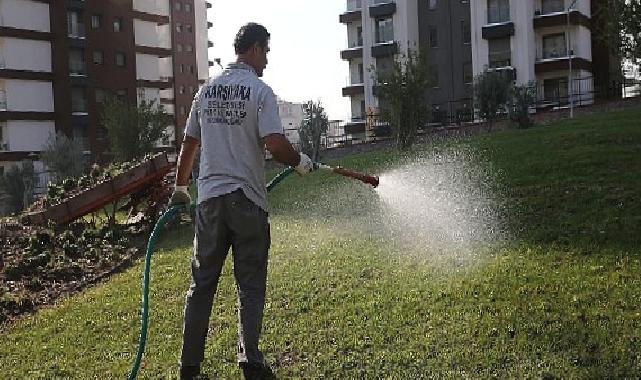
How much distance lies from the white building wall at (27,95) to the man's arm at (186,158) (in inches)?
1834

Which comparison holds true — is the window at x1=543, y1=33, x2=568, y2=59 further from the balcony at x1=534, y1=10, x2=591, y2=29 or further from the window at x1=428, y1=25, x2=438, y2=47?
the window at x1=428, y1=25, x2=438, y2=47

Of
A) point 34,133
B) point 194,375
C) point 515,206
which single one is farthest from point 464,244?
point 34,133

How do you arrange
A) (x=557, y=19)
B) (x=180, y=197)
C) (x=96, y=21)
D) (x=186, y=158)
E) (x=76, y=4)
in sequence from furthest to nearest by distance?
(x=96, y=21) < (x=76, y=4) < (x=557, y=19) < (x=180, y=197) < (x=186, y=158)

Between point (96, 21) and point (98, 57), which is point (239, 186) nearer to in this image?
point (98, 57)

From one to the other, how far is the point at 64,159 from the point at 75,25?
21.0 metres

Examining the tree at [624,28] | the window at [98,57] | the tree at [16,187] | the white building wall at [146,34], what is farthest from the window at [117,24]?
the tree at [624,28]

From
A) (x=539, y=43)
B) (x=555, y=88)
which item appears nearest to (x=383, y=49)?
(x=539, y=43)

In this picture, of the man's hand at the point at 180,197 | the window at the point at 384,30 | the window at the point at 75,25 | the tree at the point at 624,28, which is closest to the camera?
the man's hand at the point at 180,197

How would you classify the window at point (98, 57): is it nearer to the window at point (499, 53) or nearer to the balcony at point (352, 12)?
the balcony at point (352, 12)

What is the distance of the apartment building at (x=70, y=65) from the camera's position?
4769 centimetres

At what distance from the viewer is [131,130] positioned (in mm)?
30094

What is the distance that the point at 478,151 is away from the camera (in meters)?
15.8

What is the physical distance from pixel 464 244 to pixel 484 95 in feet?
85.6

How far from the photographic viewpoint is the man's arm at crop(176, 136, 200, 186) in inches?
202
